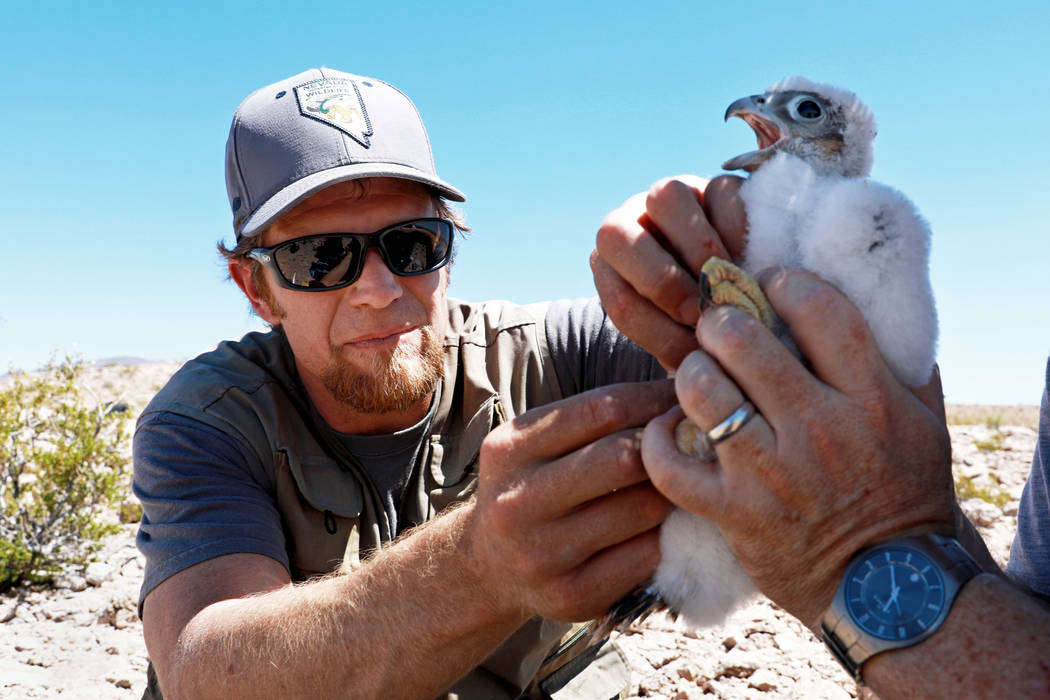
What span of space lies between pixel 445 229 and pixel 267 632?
6.12ft

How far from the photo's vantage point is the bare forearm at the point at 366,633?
2.20 metres

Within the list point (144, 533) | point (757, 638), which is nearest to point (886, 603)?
point (144, 533)

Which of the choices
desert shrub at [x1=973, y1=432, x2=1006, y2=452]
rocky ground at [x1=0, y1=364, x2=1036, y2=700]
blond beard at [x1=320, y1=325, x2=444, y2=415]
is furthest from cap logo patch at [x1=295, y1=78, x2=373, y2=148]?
desert shrub at [x1=973, y1=432, x2=1006, y2=452]

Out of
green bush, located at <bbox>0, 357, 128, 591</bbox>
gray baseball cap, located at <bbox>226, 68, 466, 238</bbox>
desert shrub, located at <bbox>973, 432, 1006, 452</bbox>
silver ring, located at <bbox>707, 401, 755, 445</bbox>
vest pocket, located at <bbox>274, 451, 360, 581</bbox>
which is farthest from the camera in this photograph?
desert shrub, located at <bbox>973, 432, 1006, 452</bbox>

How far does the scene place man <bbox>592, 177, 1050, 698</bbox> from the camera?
165cm

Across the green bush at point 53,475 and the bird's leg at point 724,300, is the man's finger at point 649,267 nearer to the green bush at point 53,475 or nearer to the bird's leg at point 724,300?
the bird's leg at point 724,300

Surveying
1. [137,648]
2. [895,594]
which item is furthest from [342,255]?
[137,648]

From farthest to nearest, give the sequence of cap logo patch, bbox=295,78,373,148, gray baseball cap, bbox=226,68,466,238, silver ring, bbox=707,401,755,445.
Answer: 1. cap logo patch, bbox=295,78,373,148
2. gray baseball cap, bbox=226,68,466,238
3. silver ring, bbox=707,401,755,445

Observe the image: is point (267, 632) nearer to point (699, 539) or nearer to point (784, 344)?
point (699, 539)

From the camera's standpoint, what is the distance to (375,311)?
135 inches

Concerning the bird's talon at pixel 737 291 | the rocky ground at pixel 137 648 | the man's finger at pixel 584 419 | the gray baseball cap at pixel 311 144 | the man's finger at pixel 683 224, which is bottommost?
the rocky ground at pixel 137 648

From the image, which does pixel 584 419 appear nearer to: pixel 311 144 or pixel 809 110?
pixel 809 110

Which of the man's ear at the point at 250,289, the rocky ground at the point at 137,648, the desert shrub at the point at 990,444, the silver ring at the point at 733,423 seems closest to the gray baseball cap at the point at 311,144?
the man's ear at the point at 250,289

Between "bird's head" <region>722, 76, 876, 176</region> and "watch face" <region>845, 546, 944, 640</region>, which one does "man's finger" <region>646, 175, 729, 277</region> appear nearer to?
"bird's head" <region>722, 76, 876, 176</region>
